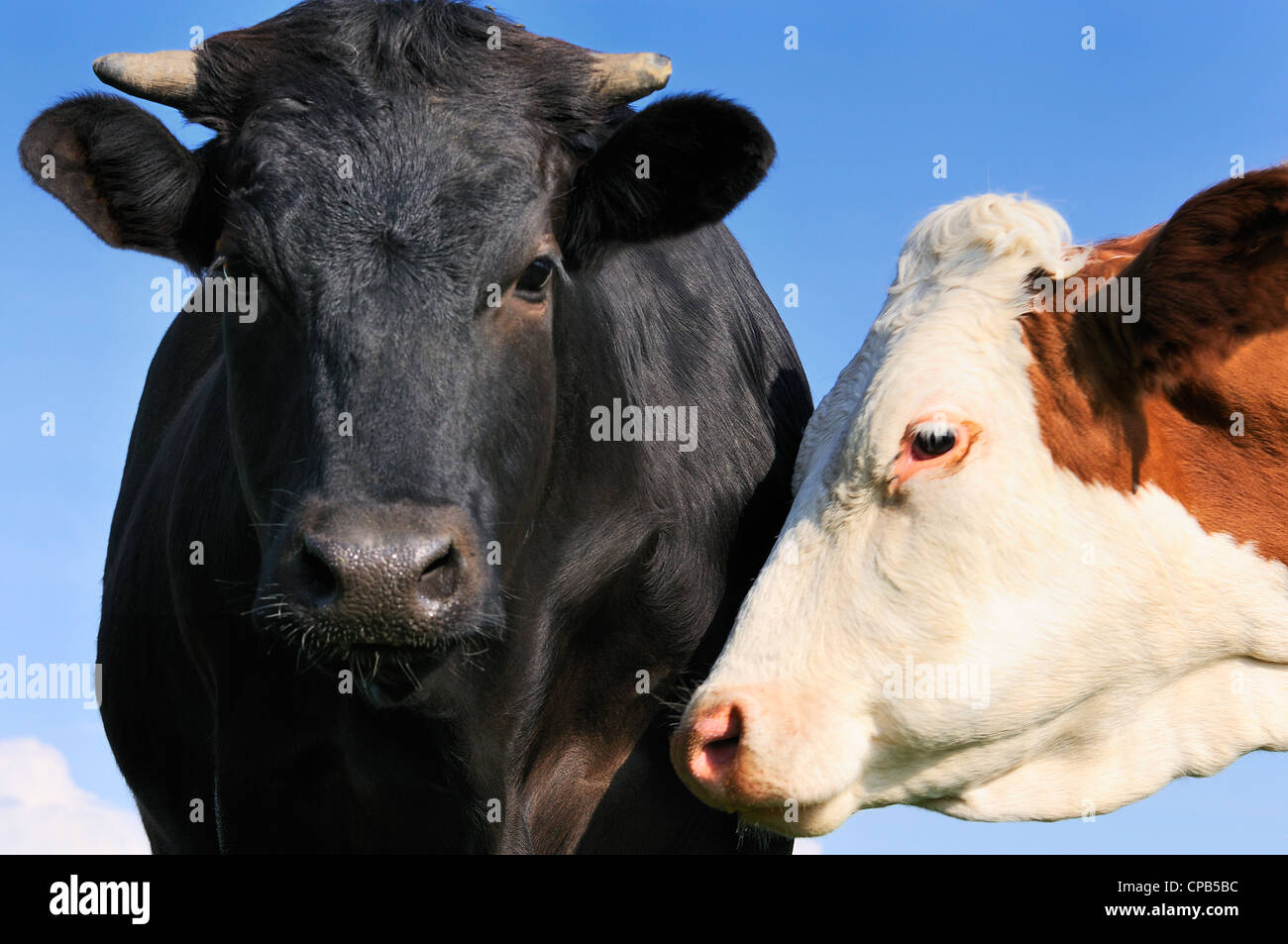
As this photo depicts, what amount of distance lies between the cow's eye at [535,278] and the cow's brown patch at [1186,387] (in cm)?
164

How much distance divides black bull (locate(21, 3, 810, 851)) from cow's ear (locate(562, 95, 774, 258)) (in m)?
0.01

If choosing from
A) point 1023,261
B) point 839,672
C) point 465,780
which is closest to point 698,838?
point 465,780

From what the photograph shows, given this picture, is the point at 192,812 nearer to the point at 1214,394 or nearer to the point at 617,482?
the point at 617,482

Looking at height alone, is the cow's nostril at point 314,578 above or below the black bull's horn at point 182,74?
below

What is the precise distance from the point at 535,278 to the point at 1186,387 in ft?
7.28

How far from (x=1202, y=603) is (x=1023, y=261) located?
134 cm

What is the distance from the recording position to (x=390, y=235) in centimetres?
439

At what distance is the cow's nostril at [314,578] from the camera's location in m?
4.01

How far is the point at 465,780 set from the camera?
17.2 feet

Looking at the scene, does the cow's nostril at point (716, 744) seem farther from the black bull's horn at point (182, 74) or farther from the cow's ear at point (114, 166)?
the cow's ear at point (114, 166)

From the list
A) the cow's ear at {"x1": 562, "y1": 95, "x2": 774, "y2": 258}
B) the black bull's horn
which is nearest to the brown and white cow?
the cow's ear at {"x1": 562, "y1": 95, "x2": 774, "y2": 258}

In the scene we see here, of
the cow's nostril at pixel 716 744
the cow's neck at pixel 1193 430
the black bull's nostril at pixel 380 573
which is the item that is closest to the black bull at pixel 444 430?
the black bull's nostril at pixel 380 573

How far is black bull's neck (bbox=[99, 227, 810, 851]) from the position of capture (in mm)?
5234

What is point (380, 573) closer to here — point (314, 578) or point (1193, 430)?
point (314, 578)
